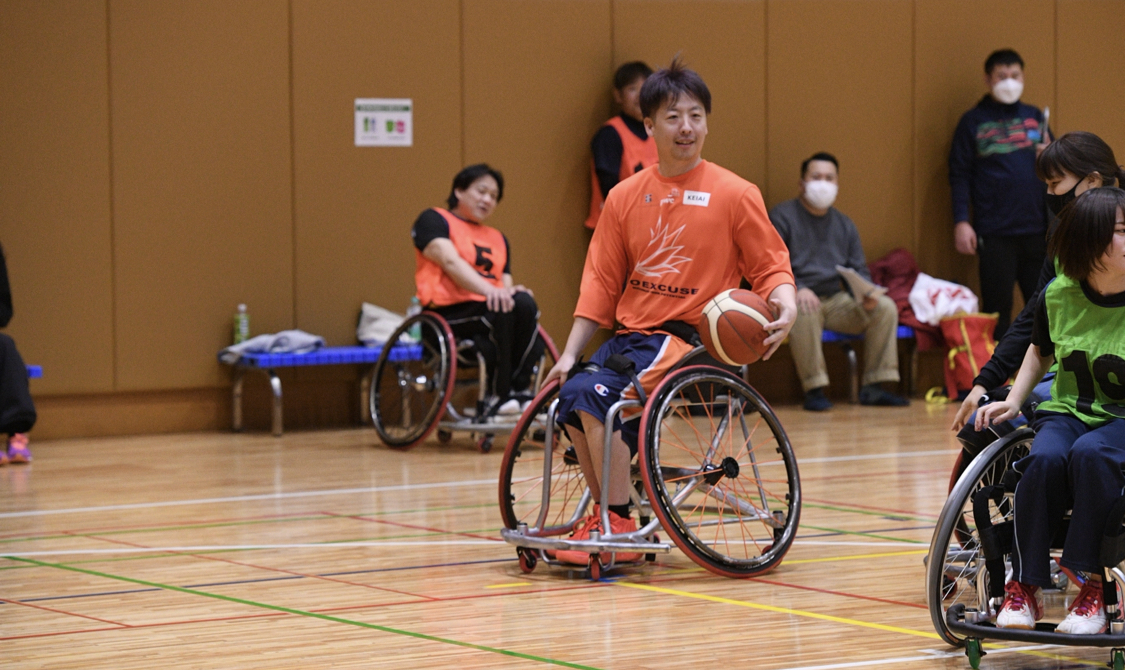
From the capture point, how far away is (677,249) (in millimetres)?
3959

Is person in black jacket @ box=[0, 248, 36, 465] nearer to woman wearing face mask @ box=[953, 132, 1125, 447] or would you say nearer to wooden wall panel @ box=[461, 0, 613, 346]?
wooden wall panel @ box=[461, 0, 613, 346]

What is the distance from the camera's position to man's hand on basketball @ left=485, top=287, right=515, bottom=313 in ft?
21.4

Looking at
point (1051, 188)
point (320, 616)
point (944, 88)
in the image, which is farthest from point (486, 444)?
point (944, 88)

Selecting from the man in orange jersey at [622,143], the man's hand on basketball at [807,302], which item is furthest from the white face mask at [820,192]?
the man in orange jersey at [622,143]

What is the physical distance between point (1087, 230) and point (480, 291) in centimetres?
398

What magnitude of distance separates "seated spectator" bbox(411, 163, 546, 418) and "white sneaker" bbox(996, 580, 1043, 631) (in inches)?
156

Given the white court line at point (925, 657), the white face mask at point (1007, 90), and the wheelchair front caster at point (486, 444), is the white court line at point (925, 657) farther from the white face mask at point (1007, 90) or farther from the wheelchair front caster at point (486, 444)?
the white face mask at point (1007, 90)

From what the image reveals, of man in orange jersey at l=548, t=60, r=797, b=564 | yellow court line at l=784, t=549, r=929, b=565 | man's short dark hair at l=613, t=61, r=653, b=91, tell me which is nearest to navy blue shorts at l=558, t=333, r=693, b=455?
man in orange jersey at l=548, t=60, r=797, b=564

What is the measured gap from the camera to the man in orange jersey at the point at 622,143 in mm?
8047

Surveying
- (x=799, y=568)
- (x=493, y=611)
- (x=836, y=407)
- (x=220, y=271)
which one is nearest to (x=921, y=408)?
(x=836, y=407)

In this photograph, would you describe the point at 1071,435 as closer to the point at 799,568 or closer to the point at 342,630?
the point at 799,568

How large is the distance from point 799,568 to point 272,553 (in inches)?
58.8

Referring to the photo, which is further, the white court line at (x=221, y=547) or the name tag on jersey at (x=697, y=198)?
the white court line at (x=221, y=547)

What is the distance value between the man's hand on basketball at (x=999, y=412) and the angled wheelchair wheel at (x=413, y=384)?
3.62m
